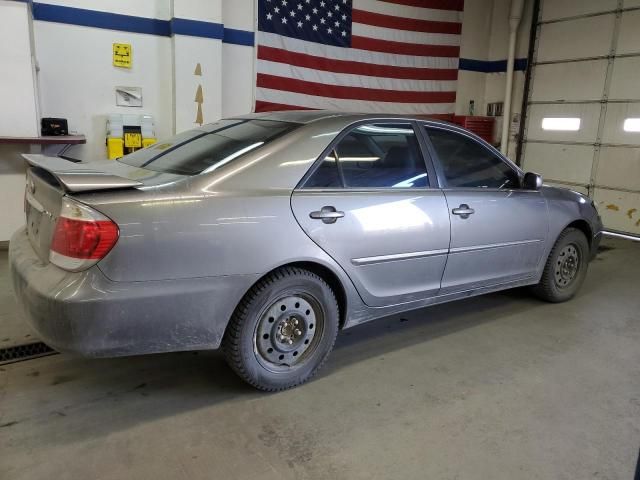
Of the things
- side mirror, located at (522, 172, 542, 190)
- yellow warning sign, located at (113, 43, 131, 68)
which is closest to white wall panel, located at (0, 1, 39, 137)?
yellow warning sign, located at (113, 43, 131, 68)

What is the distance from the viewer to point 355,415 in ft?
7.75

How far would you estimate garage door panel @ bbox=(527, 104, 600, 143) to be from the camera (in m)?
7.66

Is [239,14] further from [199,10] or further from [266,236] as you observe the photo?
[266,236]

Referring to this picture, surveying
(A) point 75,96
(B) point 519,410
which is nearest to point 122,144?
(A) point 75,96

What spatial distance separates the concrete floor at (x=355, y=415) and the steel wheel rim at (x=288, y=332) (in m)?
0.18

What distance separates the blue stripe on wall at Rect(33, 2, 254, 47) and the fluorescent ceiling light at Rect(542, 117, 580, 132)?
546 cm

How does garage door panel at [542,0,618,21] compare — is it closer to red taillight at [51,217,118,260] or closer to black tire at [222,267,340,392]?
black tire at [222,267,340,392]

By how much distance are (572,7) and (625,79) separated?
4.95ft

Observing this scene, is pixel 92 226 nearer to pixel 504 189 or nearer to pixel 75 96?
pixel 504 189

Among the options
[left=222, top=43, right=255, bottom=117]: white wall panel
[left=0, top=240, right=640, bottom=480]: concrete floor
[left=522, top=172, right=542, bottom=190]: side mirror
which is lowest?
[left=0, top=240, right=640, bottom=480]: concrete floor

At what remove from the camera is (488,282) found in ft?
11.1

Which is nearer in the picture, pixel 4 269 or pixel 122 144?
pixel 4 269

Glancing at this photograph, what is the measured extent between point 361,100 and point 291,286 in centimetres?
556

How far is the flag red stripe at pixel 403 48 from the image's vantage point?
7281mm
